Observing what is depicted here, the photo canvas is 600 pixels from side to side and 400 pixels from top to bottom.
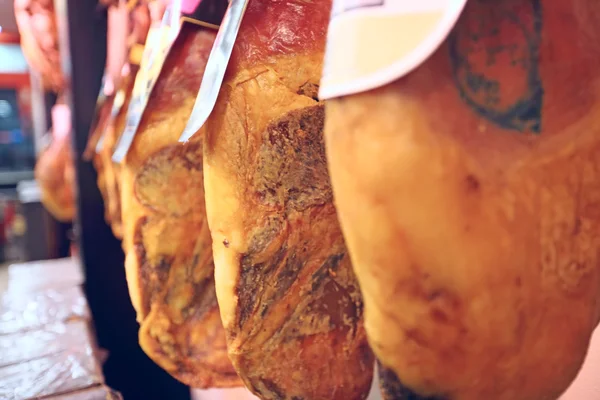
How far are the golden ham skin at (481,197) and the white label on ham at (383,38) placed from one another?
0.01 metres

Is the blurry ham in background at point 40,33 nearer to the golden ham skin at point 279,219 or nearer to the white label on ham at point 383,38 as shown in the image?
the golden ham skin at point 279,219

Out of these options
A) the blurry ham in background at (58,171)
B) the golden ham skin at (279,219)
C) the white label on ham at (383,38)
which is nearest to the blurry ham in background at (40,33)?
the blurry ham in background at (58,171)

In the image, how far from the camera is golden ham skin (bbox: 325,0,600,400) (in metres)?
0.33

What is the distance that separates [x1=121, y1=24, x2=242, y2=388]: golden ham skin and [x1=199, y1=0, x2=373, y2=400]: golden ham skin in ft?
0.74

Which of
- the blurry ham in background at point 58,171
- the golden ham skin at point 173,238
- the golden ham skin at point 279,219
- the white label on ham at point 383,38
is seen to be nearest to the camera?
the white label on ham at point 383,38

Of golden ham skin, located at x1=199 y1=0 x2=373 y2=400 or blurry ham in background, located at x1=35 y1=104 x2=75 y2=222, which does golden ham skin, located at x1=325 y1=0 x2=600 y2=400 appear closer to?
golden ham skin, located at x1=199 y1=0 x2=373 y2=400

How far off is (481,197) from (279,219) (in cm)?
34

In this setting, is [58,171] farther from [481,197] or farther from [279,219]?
[481,197]

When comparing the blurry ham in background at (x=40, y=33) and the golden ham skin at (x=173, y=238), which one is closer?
the golden ham skin at (x=173, y=238)

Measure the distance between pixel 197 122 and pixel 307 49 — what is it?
198mm

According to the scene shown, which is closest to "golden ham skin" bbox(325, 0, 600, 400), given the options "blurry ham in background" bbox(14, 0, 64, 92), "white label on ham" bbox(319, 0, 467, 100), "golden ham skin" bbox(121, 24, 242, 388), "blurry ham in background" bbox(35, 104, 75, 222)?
"white label on ham" bbox(319, 0, 467, 100)

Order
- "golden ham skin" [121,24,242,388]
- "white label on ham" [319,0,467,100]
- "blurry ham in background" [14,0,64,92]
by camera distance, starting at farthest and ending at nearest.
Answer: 1. "blurry ham in background" [14,0,64,92]
2. "golden ham skin" [121,24,242,388]
3. "white label on ham" [319,0,467,100]

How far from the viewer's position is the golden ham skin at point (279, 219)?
625mm

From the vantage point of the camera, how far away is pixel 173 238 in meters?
0.92
